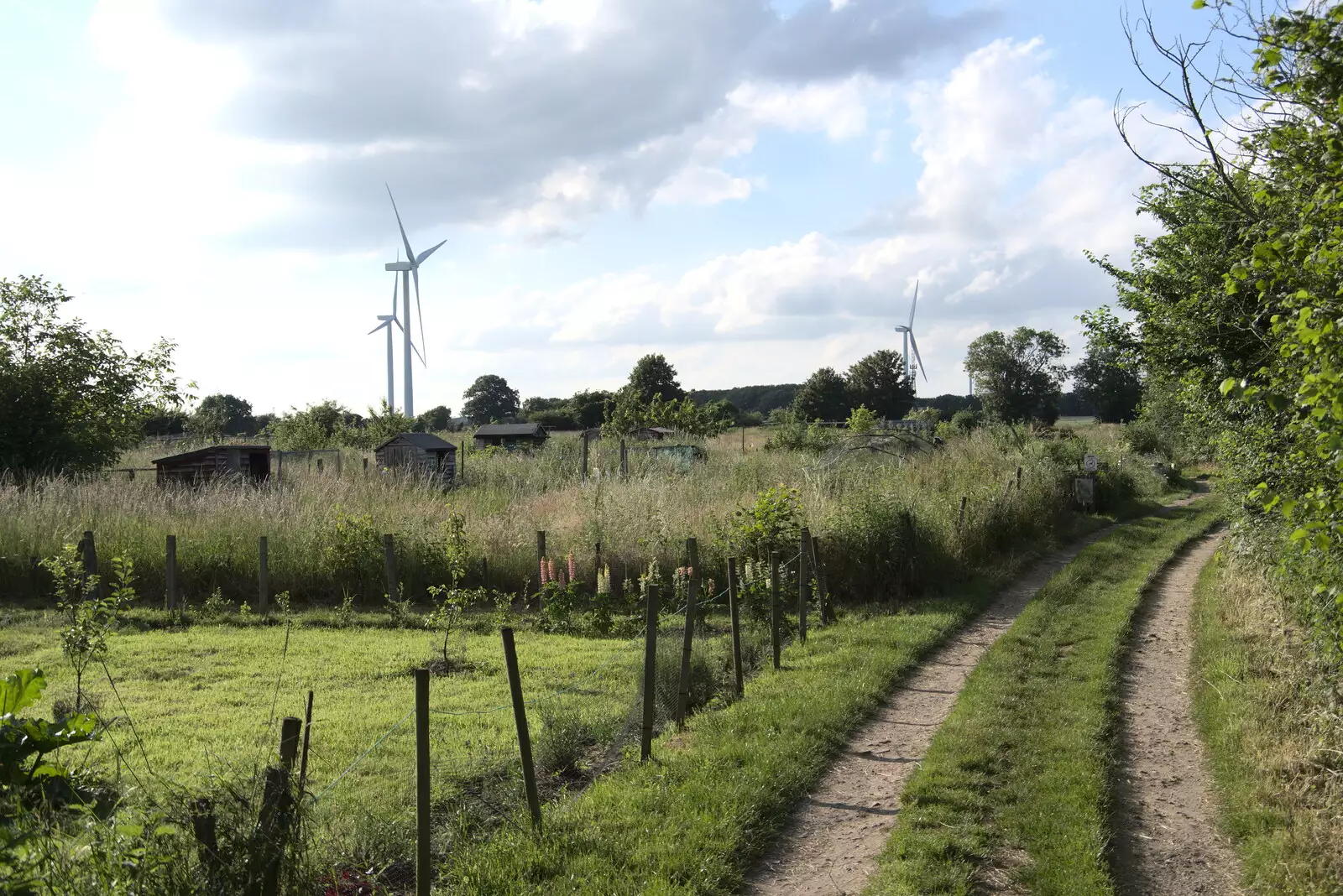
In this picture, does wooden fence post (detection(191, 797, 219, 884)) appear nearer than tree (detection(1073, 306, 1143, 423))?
Yes

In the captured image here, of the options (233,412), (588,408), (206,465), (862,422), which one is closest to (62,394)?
(206,465)

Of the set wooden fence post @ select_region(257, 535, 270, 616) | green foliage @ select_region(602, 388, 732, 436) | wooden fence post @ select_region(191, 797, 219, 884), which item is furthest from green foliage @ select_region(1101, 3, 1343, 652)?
green foliage @ select_region(602, 388, 732, 436)

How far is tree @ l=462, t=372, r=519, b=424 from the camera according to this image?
340 feet

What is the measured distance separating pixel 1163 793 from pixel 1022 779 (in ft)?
3.03

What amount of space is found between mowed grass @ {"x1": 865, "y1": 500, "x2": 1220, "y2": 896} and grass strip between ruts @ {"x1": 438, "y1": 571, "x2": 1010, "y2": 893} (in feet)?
2.53

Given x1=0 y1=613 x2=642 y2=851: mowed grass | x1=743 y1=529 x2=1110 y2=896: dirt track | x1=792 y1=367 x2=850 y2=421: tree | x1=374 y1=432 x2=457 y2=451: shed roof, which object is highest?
x1=792 y1=367 x2=850 y2=421: tree

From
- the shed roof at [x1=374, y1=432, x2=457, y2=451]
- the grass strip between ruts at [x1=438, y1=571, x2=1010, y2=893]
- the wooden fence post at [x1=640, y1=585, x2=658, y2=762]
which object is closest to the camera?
the grass strip between ruts at [x1=438, y1=571, x2=1010, y2=893]

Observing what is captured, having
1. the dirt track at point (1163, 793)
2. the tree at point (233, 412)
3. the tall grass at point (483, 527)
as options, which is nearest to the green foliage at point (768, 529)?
the tall grass at point (483, 527)

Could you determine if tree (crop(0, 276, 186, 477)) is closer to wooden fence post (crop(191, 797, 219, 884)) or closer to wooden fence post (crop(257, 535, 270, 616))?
wooden fence post (crop(257, 535, 270, 616))

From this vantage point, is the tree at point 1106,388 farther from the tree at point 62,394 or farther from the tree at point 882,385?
the tree at point 62,394

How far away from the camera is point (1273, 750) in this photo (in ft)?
21.0

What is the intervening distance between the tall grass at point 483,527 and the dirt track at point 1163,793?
4171 mm

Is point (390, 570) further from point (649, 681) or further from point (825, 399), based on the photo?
point (825, 399)

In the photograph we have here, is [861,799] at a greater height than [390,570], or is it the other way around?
[390,570]
